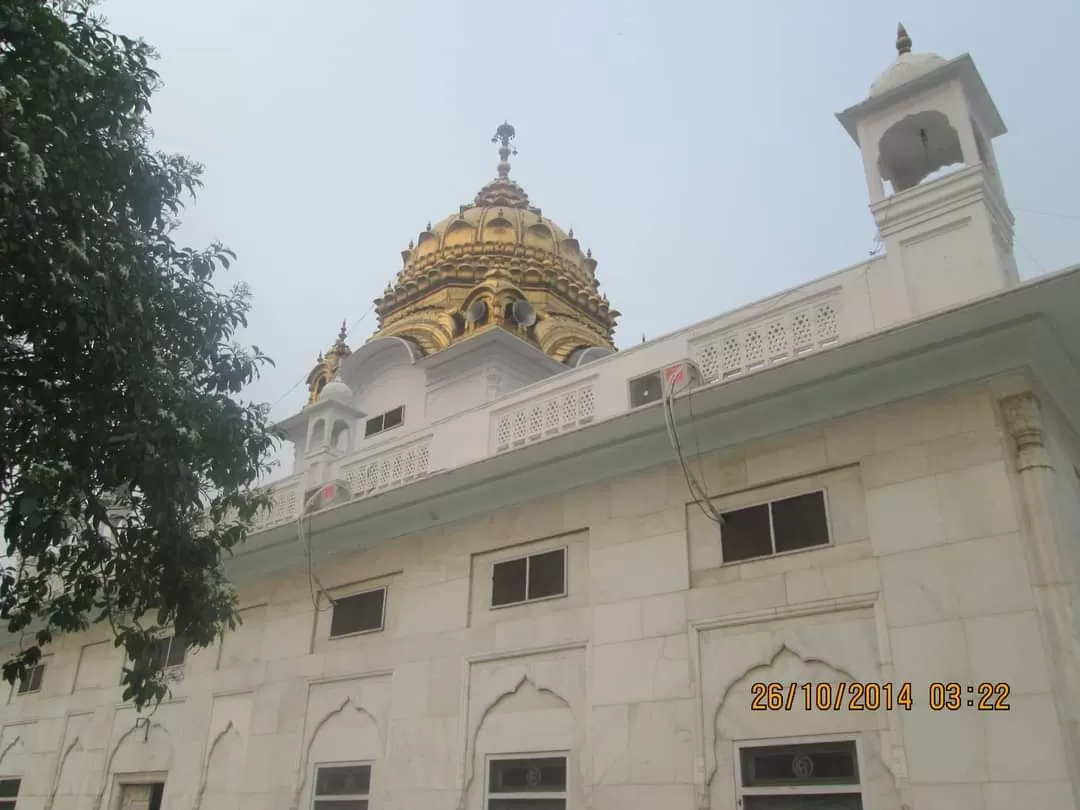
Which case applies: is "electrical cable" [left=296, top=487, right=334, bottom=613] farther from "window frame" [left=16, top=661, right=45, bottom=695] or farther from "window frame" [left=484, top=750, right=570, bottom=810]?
"window frame" [left=16, top=661, right=45, bottom=695]

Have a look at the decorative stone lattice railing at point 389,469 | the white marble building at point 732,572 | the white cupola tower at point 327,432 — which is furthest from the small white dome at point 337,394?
the decorative stone lattice railing at point 389,469

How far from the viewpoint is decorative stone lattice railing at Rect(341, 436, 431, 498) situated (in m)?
10.1

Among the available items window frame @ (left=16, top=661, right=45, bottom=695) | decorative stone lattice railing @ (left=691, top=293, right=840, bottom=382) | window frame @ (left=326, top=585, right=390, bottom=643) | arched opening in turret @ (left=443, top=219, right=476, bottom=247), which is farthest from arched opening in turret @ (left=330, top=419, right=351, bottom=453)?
window frame @ (left=16, top=661, right=45, bottom=695)

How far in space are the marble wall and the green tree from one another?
2802mm

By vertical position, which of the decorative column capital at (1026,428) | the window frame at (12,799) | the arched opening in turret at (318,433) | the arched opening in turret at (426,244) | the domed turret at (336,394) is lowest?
the window frame at (12,799)

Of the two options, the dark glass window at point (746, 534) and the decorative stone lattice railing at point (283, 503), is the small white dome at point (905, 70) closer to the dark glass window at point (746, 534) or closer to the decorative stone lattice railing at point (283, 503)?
the dark glass window at point (746, 534)

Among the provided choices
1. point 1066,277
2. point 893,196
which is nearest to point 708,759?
point 1066,277

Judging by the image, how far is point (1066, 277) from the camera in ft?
19.6

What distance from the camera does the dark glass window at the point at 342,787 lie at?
9078 mm

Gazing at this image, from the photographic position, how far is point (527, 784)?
25.8ft

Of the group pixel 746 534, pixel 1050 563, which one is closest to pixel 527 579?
pixel 746 534

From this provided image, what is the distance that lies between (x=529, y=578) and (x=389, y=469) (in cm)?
245

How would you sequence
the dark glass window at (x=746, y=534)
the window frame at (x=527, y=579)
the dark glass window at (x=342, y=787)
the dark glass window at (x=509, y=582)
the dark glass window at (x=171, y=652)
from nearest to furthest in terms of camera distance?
the dark glass window at (x=746, y=534) < the window frame at (x=527, y=579) < the dark glass window at (x=509, y=582) < the dark glass window at (x=342, y=787) < the dark glass window at (x=171, y=652)

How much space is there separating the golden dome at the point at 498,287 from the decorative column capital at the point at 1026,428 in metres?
9.18
